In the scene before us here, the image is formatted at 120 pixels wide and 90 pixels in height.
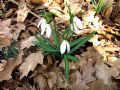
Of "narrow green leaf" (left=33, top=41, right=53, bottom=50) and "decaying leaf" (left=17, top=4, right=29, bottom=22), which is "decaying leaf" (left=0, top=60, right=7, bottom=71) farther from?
"decaying leaf" (left=17, top=4, right=29, bottom=22)

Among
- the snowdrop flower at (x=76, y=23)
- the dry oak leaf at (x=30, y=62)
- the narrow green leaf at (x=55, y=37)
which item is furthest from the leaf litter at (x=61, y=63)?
the snowdrop flower at (x=76, y=23)

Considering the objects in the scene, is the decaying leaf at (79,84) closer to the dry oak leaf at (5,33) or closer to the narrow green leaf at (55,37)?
the narrow green leaf at (55,37)

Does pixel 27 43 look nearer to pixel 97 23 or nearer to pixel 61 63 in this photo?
pixel 61 63

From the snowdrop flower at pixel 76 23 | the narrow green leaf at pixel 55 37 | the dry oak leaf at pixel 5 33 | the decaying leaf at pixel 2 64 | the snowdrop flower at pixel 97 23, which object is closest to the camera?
the snowdrop flower at pixel 76 23

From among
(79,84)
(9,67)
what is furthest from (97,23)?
(9,67)

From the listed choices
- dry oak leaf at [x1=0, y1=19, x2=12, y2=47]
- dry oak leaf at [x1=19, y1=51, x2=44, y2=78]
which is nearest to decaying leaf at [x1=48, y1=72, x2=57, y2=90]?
dry oak leaf at [x1=19, y1=51, x2=44, y2=78]

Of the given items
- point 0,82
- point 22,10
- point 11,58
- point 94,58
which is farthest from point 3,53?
point 94,58
